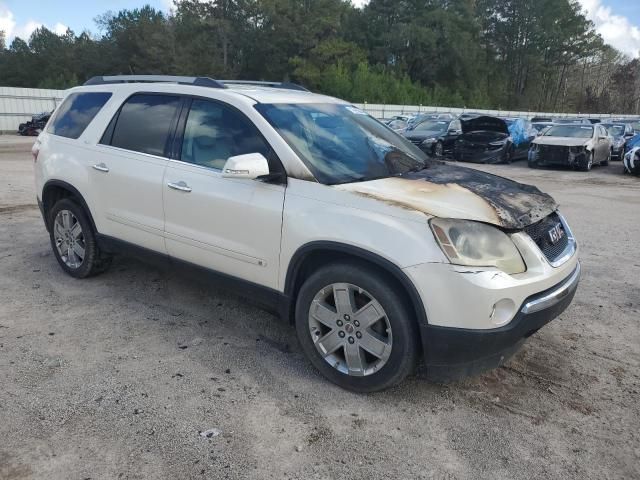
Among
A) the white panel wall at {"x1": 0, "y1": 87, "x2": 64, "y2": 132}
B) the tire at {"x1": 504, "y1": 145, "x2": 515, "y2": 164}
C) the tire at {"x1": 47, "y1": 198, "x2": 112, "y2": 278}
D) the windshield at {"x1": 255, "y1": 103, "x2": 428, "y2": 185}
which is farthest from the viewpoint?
the white panel wall at {"x1": 0, "y1": 87, "x2": 64, "y2": 132}

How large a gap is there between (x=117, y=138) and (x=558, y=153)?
53.0ft

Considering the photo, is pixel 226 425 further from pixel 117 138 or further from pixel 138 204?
pixel 117 138

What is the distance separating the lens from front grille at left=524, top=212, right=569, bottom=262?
3.26 metres

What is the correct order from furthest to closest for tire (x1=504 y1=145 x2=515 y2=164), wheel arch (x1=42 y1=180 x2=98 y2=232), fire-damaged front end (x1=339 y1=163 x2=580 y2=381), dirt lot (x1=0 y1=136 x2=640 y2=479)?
tire (x1=504 y1=145 x2=515 y2=164) → wheel arch (x1=42 y1=180 x2=98 y2=232) → fire-damaged front end (x1=339 y1=163 x2=580 y2=381) → dirt lot (x1=0 y1=136 x2=640 y2=479)

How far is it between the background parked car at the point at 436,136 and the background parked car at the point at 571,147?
2.62 meters

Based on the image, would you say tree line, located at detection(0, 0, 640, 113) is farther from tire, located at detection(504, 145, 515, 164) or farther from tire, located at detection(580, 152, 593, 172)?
tire, located at detection(580, 152, 593, 172)

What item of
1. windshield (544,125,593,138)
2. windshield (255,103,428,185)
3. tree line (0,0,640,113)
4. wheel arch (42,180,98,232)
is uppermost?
tree line (0,0,640,113)

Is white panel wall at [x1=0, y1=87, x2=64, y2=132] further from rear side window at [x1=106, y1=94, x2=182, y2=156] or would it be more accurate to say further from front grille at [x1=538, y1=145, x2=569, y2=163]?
rear side window at [x1=106, y1=94, x2=182, y2=156]

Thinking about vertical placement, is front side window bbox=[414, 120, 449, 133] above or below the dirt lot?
above

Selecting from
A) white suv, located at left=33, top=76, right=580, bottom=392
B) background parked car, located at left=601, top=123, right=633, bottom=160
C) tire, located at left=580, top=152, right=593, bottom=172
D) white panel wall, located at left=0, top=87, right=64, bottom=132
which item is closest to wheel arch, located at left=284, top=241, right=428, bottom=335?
white suv, located at left=33, top=76, right=580, bottom=392

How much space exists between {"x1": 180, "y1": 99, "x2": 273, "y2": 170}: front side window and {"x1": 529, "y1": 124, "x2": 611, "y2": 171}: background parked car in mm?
16056

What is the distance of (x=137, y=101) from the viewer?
14.8 feet

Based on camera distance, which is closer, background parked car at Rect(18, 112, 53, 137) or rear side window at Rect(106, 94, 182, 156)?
rear side window at Rect(106, 94, 182, 156)

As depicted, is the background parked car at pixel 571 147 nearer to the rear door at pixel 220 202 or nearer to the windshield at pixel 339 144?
the windshield at pixel 339 144
